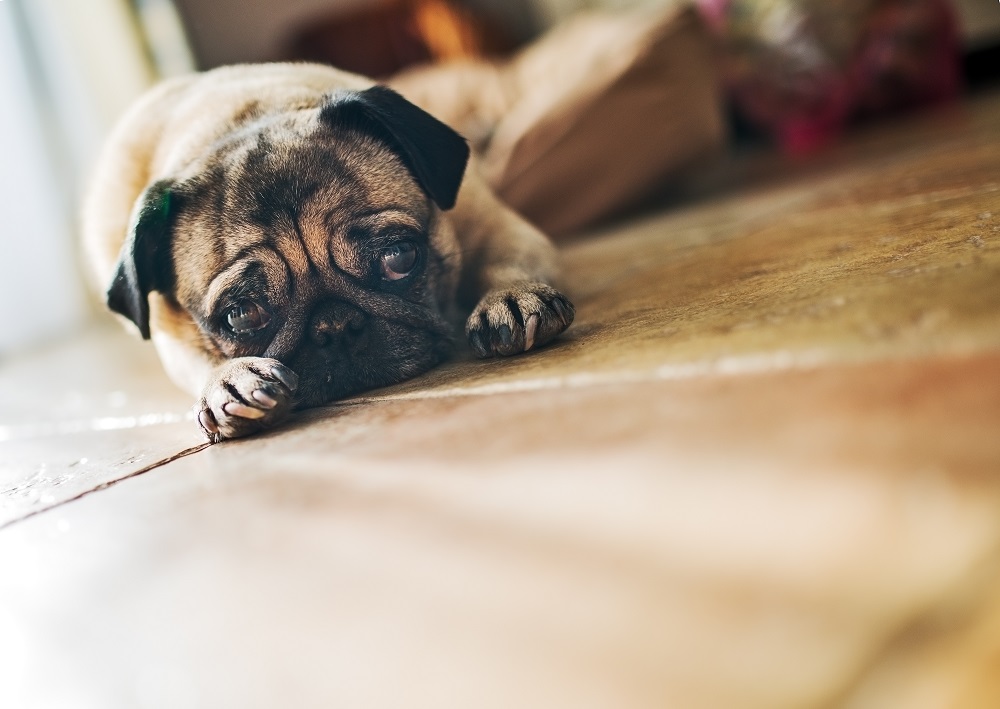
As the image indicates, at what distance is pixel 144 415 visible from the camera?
2082 millimetres

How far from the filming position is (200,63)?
6.01 meters

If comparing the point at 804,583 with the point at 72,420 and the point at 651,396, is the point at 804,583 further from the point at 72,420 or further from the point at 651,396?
the point at 72,420

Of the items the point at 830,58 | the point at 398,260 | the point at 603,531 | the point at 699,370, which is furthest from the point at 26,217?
the point at 603,531

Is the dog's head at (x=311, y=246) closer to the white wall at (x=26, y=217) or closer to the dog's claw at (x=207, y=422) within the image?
the dog's claw at (x=207, y=422)

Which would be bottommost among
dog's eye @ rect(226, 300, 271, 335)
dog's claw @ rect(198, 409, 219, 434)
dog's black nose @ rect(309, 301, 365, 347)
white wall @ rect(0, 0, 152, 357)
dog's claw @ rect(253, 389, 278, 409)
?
dog's claw @ rect(198, 409, 219, 434)

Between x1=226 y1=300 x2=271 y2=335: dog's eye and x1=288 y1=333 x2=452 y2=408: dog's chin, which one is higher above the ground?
x1=226 y1=300 x2=271 y2=335: dog's eye

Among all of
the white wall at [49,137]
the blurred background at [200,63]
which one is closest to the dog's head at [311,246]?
the blurred background at [200,63]

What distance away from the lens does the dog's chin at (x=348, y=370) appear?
5.33 ft

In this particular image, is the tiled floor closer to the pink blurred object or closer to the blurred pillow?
the blurred pillow

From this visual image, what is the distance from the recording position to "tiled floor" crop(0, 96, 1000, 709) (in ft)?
2.10

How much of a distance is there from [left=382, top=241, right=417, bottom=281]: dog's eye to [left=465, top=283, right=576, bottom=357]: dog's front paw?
168 mm

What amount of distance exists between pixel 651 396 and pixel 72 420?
1.81 metres

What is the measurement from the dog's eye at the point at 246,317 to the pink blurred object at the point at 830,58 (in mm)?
3564

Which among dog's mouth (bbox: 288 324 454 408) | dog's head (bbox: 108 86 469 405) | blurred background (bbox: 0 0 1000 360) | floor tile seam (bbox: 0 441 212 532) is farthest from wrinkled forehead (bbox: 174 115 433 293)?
blurred background (bbox: 0 0 1000 360)
